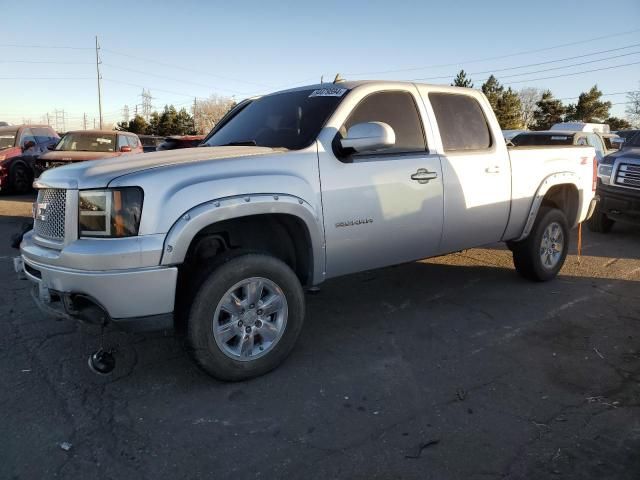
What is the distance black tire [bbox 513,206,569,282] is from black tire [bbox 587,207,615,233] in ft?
12.8

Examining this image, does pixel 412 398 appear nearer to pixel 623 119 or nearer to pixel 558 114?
pixel 558 114

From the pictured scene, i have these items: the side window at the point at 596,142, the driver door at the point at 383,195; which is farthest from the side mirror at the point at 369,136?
the side window at the point at 596,142

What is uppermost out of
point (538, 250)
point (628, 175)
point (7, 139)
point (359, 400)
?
point (7, 139)

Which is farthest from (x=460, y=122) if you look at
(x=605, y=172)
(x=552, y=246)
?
(x=605, y=172)

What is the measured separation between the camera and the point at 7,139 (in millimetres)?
13703

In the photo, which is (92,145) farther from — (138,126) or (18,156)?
(138,126)

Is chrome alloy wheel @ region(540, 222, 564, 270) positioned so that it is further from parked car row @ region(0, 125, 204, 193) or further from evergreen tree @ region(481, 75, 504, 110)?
evergreen tree @ region(481, 75, 504, 110)

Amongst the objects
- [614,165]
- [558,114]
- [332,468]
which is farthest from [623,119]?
[332,468]

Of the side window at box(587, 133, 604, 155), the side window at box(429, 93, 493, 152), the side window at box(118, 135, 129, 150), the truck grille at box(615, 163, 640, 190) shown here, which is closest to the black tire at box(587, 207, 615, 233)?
the truck grille at box(615, 163, 640, 190)

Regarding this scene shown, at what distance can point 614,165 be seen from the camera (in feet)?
28.8

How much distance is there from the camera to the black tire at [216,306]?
3127 millimetres

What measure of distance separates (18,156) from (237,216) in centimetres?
1283

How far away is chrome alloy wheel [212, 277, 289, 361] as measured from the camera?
3.29 meters

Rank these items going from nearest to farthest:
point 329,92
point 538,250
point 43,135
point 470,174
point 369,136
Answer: point 369,136 → point 329,92 → point 470,174 → point 538,250 → point 43,135
